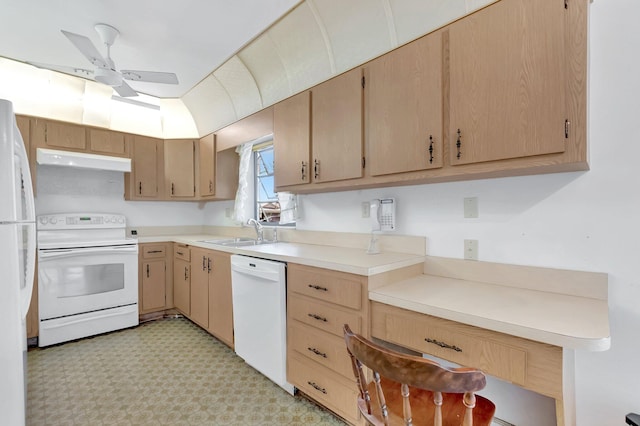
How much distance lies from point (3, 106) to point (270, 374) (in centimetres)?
205

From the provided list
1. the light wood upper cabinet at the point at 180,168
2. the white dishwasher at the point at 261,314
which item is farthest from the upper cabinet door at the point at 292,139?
the light wood upper cabinet at the point at 180,168

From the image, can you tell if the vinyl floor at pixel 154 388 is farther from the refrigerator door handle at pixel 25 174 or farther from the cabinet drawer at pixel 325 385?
the refrigerator door handle at pixel 25 174

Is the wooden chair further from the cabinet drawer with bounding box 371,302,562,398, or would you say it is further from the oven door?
the oven door

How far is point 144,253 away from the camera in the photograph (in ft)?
11.3

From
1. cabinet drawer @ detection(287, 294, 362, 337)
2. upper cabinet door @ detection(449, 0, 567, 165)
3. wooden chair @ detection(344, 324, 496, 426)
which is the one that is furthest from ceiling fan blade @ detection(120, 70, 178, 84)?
wooden chair @ detection(344, 324, 496, 426)

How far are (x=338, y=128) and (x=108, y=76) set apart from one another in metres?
1.93

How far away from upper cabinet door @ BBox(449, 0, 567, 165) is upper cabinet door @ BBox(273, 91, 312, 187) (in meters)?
1.11

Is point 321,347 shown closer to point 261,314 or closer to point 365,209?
point 261,314

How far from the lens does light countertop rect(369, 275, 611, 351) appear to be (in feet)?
3.10

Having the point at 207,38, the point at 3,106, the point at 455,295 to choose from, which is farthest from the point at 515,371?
the point at 207,38

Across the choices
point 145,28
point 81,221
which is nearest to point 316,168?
point 145,28

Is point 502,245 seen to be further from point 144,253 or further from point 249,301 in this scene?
point 144,253

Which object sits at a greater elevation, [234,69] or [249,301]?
[234,69]

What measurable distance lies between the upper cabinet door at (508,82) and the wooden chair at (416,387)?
103cm
